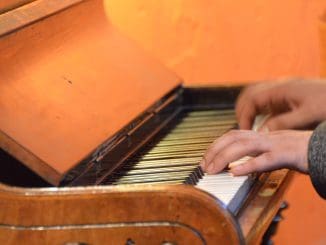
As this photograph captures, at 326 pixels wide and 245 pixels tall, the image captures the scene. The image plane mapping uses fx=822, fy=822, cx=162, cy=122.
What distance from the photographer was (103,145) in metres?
1.39

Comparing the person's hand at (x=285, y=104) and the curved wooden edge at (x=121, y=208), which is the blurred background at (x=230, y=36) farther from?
the curved wooden edge at (x=121, y=208)

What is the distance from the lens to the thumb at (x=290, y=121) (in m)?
1.57

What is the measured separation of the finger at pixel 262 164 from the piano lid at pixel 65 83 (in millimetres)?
259

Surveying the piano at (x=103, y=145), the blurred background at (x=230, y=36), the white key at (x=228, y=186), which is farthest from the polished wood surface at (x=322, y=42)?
the white key at (x=228, y=186)

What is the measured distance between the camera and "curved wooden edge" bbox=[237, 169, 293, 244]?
1.15 m

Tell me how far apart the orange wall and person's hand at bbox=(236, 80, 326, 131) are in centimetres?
81

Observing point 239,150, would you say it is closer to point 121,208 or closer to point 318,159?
point 318,159

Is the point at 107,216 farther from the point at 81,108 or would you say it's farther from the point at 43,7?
the point at 43,7

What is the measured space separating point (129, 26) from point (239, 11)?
0.34 metres

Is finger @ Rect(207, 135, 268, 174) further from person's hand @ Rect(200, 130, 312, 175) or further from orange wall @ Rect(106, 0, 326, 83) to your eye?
orange wall @ Rect(106, 0, 326, 83)

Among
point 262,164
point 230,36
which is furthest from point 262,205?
point 230,36

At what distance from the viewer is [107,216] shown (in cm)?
111

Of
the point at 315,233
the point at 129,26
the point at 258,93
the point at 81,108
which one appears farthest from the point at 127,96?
the point at 315,233

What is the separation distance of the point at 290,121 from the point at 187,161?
289mm
